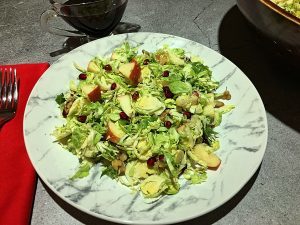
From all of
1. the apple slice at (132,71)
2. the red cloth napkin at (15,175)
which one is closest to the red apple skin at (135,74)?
the apple slice at (132,71)

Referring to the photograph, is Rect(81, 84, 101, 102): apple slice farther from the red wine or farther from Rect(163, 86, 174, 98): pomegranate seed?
the red wine

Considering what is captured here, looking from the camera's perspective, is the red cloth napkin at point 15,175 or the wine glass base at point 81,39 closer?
the red cloth napkin at point 15,175

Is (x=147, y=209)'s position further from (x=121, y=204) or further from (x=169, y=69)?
(x=169, y=69)

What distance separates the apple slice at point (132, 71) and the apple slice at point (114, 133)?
17 centimetres

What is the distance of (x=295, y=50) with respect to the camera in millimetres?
960

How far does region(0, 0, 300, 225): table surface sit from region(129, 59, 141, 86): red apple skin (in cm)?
38

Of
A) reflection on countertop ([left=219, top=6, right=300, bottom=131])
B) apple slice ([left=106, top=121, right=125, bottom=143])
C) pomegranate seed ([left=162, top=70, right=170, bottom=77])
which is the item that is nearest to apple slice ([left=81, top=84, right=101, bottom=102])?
apple slice ([left=106, top=121, right=125, bottom=143])

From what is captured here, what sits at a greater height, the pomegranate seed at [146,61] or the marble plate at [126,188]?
the pomegranate seed at [146,61]

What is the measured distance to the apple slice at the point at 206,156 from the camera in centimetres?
89

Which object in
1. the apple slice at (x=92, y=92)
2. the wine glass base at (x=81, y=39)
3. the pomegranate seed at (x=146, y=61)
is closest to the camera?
the apple slice at (x=92, y=92)

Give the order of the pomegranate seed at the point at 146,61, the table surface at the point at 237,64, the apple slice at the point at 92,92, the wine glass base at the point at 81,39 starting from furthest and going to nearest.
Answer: the wine glass base at the point at 81,39, the pomegranate seed at the point at 146,61, the apple slice at the point at 92,92, the table surface at the point at 237,64

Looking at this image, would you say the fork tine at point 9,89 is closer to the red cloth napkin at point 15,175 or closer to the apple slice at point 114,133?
the red cloth napkin at point 15,175

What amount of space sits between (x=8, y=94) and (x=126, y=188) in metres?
0.51

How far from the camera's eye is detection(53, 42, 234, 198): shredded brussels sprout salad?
2.90ft
